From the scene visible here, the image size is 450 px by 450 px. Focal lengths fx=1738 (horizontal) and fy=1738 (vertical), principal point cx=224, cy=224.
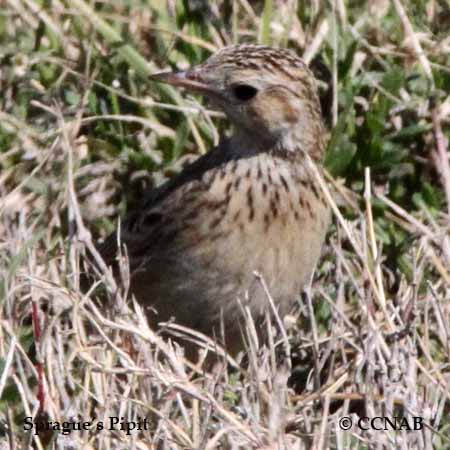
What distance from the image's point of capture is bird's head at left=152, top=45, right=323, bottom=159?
6551mm

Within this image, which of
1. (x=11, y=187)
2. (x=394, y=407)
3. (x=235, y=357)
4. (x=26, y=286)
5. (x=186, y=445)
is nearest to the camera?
(x=186, y=445)

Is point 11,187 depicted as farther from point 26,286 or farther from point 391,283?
point 391,283

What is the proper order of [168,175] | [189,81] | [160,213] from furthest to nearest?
[168,175], [160,213], [189,81]

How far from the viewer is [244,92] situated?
6.56m

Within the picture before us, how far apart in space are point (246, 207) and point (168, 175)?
3.45ft

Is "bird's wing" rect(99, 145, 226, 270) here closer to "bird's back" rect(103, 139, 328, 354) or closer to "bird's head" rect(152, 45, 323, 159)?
"bird's back" rect(103, 139, 328, 354)

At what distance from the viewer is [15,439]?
19.5 ft

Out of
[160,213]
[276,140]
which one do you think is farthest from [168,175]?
[276,140]

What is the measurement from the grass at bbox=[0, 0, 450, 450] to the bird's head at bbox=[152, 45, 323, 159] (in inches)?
16.1

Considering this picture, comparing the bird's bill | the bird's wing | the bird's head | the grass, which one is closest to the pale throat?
the bird's head

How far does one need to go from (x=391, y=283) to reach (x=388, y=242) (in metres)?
0.17

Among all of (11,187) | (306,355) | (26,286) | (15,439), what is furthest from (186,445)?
(11,187)

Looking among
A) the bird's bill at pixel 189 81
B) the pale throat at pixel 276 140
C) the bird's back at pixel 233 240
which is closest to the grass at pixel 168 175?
the bird's back at pixel 233 240

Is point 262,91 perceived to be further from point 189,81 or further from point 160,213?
point 160,213
